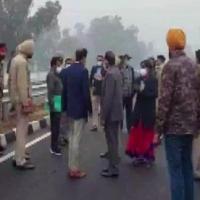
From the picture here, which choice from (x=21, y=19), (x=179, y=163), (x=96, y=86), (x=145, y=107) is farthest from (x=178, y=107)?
(x=21, y=19)

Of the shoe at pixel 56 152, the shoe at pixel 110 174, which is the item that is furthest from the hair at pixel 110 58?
the shoe at pixel 56 152

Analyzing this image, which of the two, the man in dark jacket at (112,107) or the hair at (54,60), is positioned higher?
the hair at (54,60)

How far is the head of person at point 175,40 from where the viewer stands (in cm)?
617

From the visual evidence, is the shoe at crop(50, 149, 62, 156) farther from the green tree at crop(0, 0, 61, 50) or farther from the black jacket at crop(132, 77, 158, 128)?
the green tree at crop(0, 0, 61, 50)

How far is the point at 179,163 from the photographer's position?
6152mm

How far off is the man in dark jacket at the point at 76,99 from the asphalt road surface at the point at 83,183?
344 millimetres

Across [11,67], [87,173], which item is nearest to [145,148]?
[87,173]

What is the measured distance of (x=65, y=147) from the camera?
11.5 metres

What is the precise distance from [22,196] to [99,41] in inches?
4858

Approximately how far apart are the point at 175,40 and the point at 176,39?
14 millimetres

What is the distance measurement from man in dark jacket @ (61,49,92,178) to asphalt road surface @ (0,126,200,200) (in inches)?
13.5

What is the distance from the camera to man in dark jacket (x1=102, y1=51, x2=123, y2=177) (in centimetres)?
860

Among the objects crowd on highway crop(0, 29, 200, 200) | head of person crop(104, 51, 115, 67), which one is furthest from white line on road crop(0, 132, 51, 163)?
head of person crop(104, 51, 115, 67)

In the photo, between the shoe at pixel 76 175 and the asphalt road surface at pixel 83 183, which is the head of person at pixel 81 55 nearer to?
the shoe at pixel 76 175
